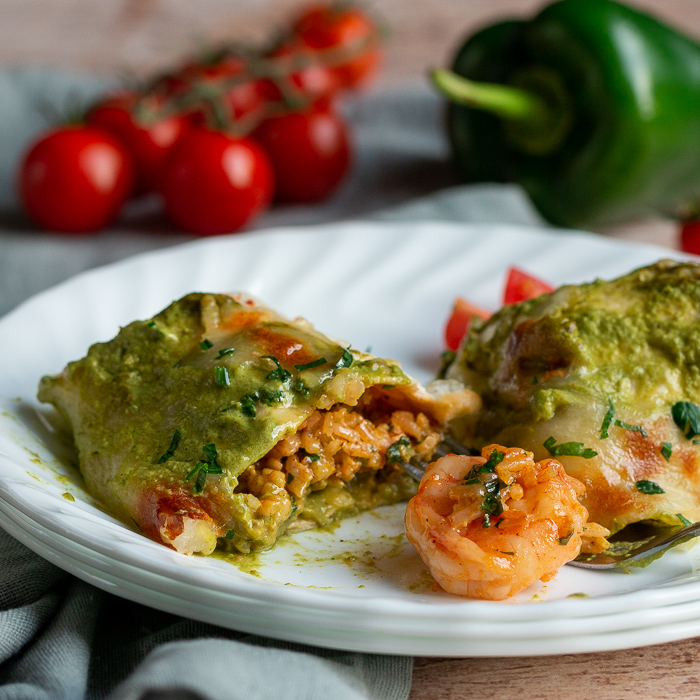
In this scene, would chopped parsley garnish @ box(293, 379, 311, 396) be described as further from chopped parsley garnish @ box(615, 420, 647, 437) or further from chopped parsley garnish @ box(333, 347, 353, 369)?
chopped parsley garnish @ box(615, 420, 647, 437)

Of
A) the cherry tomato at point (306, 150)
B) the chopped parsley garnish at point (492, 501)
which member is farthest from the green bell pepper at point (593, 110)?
the chopped parsley garnish at point (492, 501)

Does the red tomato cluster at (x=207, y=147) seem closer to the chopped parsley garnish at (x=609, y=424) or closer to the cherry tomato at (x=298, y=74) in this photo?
the cherry tomato at (x=298, y=74)

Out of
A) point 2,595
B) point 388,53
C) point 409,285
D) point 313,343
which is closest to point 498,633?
point 313,343

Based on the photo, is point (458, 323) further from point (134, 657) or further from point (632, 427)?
point (134, 657)

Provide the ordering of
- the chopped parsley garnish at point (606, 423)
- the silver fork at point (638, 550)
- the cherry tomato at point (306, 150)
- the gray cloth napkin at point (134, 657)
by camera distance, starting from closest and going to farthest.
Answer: the gray cloth napkin at point (134, 657) < the silver fork at point (638, 550) < the chopped parsley garnish at point (606, 423) < the cherry tomato at point (306, 150)

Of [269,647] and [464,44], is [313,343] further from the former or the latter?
[464,44]

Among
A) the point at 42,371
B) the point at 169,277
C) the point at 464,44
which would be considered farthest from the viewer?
the point at 464,44

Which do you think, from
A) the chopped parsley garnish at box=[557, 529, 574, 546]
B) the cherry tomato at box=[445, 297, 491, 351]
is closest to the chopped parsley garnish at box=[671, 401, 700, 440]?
the chopped parsley garnish at box=[557, 529, 574, 546]

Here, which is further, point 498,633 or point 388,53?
point 388,53
